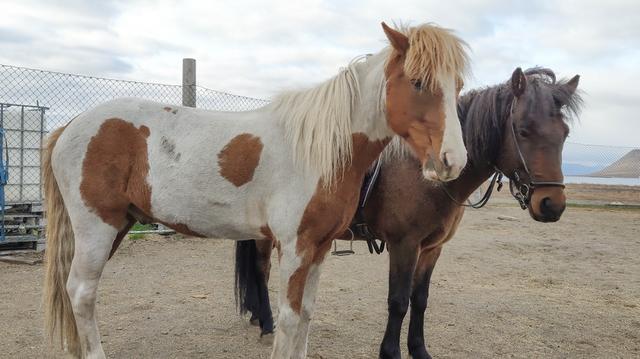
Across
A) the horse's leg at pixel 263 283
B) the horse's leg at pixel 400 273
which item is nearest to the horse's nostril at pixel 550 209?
the horse's leg at pixel 400 273

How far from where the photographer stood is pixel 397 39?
82.4 inches

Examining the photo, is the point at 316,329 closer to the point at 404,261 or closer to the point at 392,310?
the point at 392,310

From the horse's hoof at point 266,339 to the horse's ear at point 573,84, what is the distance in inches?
104

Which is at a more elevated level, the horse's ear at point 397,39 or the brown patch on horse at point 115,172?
the horse's ear at point 397,39

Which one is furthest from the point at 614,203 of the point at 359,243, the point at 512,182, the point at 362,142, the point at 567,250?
the point at 362,142

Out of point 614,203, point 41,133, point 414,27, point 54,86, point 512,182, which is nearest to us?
point 414,27

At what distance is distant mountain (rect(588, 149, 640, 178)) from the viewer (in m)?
15.8

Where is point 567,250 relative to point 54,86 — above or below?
below

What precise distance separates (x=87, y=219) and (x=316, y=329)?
208cm

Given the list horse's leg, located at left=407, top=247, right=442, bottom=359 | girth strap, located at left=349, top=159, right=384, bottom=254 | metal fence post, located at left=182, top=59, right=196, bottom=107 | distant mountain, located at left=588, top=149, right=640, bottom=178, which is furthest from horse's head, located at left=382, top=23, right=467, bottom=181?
distant mountain, located at left=588, top=149, right=640, bottom=178

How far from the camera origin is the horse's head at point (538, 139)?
2689 millimetres

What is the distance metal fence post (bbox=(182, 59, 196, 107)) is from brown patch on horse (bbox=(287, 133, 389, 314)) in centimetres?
487

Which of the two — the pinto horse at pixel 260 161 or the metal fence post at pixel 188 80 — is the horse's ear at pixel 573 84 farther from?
the metal fence post at pixel 188 80

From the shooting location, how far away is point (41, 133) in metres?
6.43
